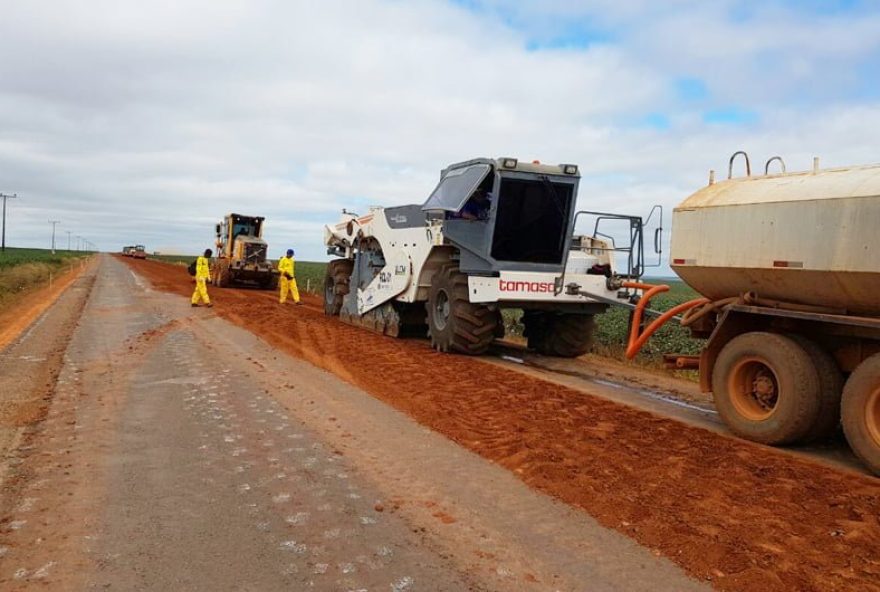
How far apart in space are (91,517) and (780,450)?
5.72 m

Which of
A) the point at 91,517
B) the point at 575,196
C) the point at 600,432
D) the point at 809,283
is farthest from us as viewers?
the point at 575,196

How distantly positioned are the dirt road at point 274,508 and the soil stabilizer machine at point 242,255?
76.6 ft

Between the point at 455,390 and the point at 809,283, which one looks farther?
the point at 455,390

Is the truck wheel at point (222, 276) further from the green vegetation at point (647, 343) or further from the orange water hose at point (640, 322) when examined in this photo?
the orange water hose at point (640, 322)

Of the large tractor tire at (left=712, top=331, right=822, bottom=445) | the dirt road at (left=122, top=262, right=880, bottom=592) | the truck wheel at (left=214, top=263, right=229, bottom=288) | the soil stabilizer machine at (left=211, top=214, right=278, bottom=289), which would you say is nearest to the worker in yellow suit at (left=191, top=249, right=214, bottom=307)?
the soil stabilizer machine at (left=211, top=214, right=278, bottom=289)

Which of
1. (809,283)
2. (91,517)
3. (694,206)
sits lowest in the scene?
(91,517)

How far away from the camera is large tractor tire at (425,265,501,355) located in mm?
12016

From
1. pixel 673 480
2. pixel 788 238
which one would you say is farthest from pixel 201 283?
pixel 673 480

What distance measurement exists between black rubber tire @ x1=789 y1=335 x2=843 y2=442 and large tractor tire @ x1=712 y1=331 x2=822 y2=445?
0.05 meters

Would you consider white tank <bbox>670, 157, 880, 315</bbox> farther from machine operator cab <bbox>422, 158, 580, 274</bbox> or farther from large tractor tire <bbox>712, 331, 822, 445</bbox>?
machine operator cab <bbox>422, 158, 580, 274</bbox>

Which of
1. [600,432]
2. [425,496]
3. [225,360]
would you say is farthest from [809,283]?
[225,360]

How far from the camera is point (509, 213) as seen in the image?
38.1 feet

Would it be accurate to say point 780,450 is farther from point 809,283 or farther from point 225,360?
point 225,360

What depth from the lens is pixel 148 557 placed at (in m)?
4.09
